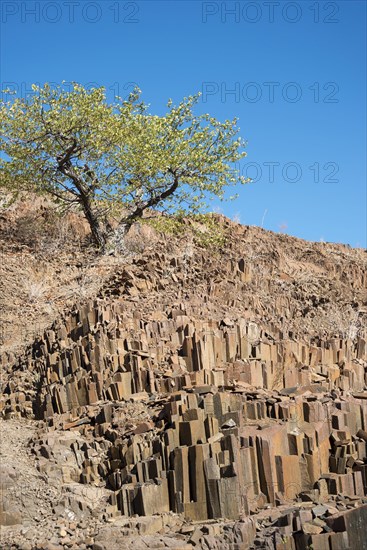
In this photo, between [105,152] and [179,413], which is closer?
[179,413]

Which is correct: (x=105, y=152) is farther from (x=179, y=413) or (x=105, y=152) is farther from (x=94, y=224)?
(x=179, y=413)

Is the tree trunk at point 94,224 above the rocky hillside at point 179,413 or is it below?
above

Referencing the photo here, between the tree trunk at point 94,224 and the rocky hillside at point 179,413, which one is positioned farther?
the tree trunk at point 94,224

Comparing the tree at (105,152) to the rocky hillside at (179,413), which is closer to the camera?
the rocky hillside at (179,413)

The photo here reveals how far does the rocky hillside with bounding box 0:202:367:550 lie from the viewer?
8086mm

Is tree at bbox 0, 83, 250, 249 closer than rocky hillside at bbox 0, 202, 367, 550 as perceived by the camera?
No

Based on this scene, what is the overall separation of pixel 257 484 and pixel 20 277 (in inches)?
384

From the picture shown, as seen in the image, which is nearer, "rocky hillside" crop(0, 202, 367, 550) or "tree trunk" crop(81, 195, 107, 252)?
"rocky hillside" crop(0, 202, 367, 550)

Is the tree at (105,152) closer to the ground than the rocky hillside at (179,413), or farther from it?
farther from it

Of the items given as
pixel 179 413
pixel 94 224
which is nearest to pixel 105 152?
pixel 94 224

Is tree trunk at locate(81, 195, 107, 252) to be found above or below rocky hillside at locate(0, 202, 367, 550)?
above

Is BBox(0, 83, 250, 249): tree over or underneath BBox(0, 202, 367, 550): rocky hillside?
over

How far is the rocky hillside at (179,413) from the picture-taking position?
8.09 m

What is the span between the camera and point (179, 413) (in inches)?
374
